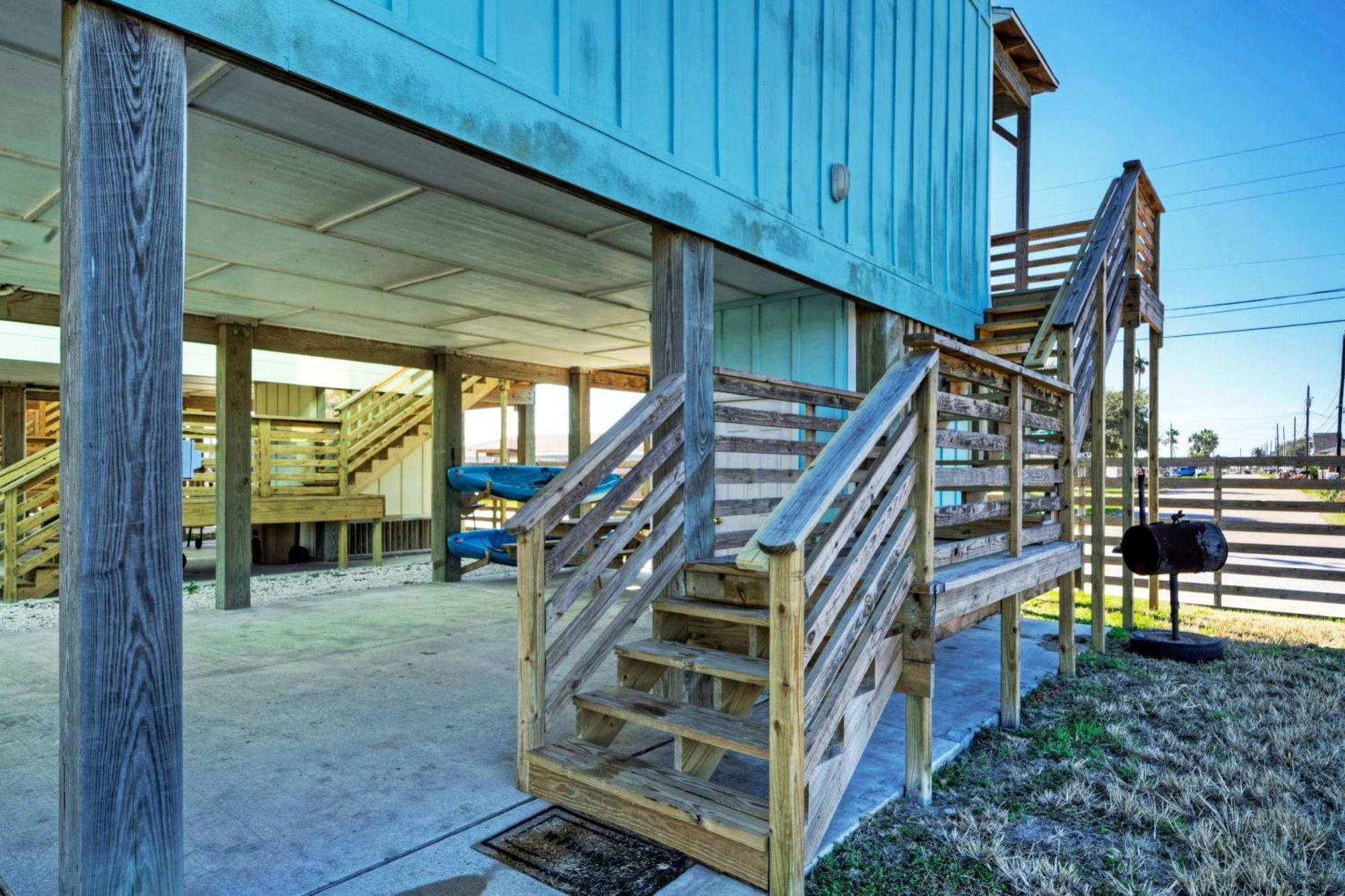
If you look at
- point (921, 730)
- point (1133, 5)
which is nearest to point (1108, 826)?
point (921, 730)

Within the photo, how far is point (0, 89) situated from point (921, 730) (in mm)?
3925

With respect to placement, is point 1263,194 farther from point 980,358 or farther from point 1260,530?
point 980,358

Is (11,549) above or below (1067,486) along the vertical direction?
below

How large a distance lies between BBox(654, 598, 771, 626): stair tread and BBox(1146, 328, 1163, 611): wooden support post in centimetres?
599

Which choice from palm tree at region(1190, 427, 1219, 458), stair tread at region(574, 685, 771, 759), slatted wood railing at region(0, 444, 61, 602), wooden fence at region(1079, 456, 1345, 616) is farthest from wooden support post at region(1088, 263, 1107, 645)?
palm tree at region(1190, 427, 1219, 458)

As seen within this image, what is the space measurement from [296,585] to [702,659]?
23.1ft

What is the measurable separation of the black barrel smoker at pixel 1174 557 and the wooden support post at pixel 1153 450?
6.14ft

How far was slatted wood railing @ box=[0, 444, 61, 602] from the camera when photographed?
23.8ft

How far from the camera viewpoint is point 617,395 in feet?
45.8

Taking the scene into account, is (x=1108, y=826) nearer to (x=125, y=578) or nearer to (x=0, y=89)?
(x=125, y=578)

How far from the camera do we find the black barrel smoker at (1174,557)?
543 centimetres

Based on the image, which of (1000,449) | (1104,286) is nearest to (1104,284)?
(1104,286)

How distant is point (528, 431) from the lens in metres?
12.8

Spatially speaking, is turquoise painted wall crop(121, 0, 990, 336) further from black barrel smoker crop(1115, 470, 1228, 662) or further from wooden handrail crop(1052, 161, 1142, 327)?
black barrel smoker crop(1115, 470, 1228, 662)
